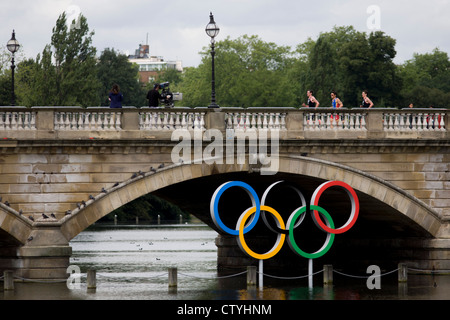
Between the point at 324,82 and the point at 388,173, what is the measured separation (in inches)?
2496

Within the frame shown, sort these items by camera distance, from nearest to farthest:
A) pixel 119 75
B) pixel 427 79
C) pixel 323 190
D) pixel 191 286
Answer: pixel 323 190
pixel 191 286
pixel 119 75
pixel 427 79

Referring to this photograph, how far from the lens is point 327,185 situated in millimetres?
38438

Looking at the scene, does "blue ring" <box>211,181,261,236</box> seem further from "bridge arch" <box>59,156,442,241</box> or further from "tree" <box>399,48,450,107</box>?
"tree" <box>399,48,450,107</box>

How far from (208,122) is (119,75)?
78.1 meters

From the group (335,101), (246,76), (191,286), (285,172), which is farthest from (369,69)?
(191,286)

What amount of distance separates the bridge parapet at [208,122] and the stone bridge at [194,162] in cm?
5

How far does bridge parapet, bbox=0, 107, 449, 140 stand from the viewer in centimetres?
3750

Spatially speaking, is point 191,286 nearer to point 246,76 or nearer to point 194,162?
point 194,162

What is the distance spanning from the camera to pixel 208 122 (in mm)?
38812

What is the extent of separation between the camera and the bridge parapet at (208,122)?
3750 centimetres

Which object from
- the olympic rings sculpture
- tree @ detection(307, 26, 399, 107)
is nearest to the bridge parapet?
the olympic rings sculpture

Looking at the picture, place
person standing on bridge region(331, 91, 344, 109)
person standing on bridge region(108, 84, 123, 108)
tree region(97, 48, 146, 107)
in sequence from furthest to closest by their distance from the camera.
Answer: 1. tree region(97, 48, 146, 107)
2. person standing on bridge region(331, 91, 344, 109)
3. person standing on bridge region(108, 84, 123, 108)

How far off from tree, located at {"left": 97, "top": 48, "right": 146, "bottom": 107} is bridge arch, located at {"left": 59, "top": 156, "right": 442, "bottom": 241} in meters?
74.6
